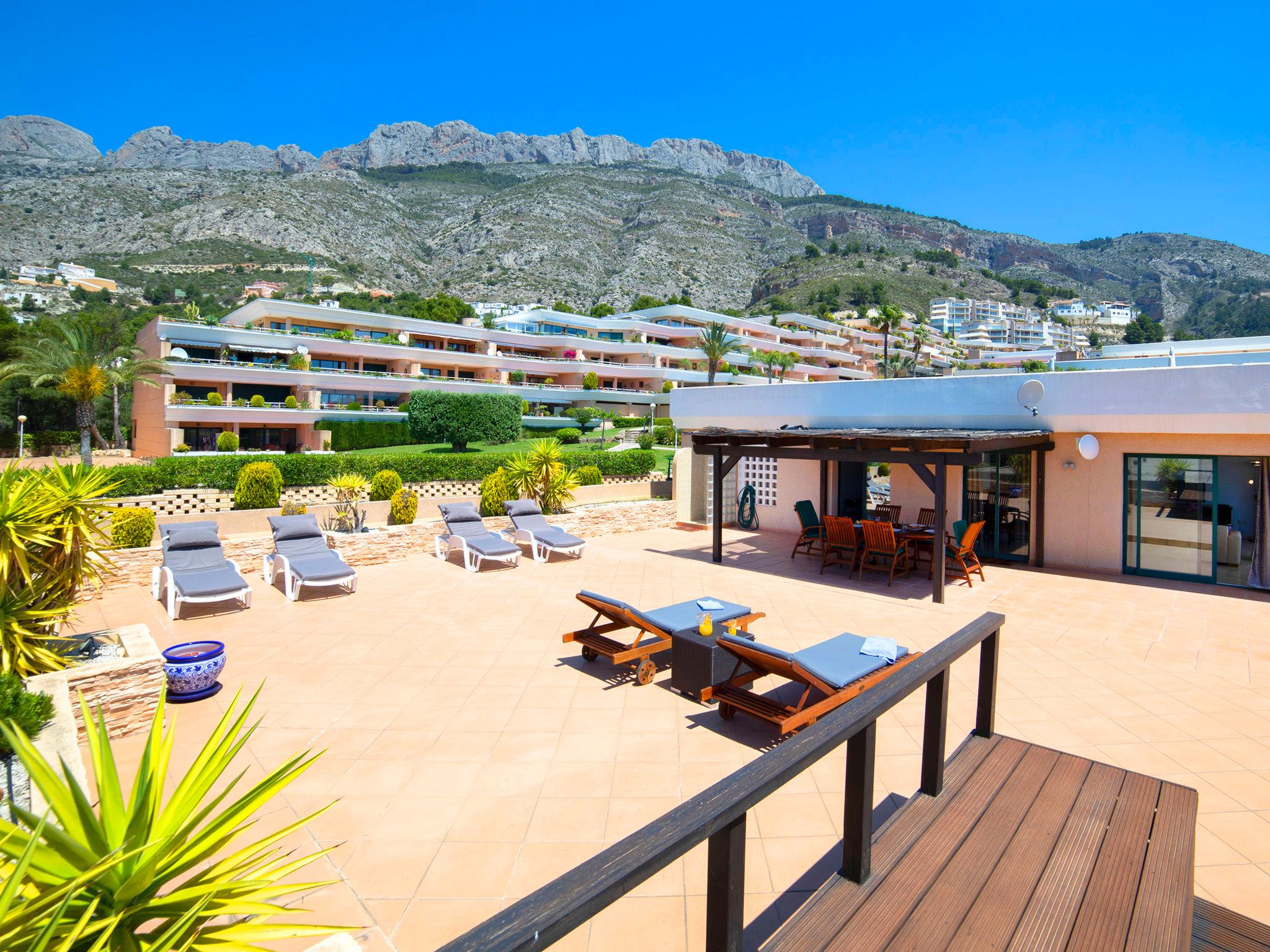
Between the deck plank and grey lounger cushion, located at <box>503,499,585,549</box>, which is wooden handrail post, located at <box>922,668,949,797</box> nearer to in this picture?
the deck plank

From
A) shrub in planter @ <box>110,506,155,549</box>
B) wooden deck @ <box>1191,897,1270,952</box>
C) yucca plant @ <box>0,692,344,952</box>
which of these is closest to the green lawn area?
shrub in planter @ <box>110,506,155,549</box>

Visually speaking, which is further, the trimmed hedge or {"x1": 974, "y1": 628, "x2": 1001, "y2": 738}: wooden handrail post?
the trimmed hedge

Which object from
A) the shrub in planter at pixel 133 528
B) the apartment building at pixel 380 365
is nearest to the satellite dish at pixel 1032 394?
the apartment building at pixel 380 365

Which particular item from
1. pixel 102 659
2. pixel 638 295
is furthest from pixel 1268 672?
pixel 638 295

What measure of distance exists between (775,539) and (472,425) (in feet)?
81.6

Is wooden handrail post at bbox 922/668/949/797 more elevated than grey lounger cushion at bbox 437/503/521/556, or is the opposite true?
wooden handrail post at bbox 922/668/949/797

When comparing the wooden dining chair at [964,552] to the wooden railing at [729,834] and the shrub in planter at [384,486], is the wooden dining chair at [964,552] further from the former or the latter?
the shrub in planter at [384,486]

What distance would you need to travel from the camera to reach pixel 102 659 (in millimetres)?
5945

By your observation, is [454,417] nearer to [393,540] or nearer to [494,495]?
[494,495]

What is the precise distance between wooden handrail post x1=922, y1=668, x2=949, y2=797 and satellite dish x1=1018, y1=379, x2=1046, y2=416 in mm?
10766

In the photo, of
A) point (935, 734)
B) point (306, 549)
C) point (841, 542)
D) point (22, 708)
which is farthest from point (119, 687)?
point (841, 542)

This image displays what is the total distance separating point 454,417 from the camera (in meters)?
36.5

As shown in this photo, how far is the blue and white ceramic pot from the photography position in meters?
6.13

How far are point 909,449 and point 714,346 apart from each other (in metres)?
52.1
